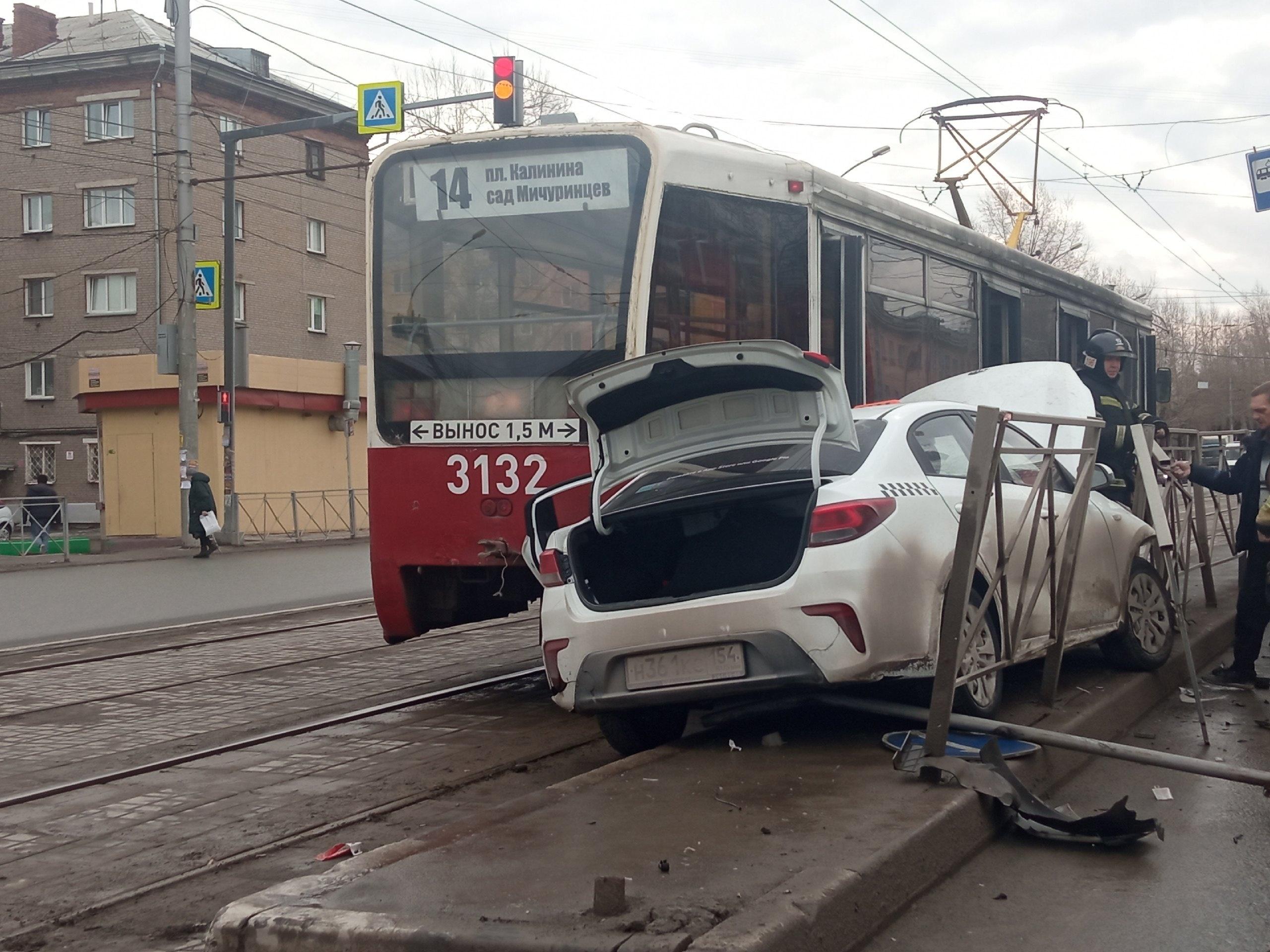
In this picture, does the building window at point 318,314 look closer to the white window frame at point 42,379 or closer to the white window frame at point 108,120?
the white window frame at point 108,120

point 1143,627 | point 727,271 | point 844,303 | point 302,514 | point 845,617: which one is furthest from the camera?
point 302,514

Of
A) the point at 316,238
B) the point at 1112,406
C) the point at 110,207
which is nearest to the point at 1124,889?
the point at 1112,406

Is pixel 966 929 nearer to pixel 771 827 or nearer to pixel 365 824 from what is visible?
pixel 771 827

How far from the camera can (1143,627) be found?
7953 mm

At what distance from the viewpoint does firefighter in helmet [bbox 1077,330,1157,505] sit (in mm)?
9477

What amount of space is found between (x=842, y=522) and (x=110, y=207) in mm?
39212

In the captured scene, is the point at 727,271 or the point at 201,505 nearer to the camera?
the point at 727,271

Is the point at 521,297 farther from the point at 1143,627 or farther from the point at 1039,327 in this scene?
the point at 1039,327

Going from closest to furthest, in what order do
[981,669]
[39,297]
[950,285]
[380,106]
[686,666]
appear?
[686,666] < [981,669] < [950,285] < [380,106] < [39,297]

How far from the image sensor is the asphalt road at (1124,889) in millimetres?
3967

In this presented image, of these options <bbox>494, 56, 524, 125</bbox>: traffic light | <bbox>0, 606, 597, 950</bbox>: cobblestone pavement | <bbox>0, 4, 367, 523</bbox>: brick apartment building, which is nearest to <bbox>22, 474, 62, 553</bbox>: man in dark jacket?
<bbox>494, 56, 524, 125</bbox>: traffic light

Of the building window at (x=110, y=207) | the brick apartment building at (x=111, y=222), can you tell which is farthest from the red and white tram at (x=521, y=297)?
the building window at (x=110, y=207)

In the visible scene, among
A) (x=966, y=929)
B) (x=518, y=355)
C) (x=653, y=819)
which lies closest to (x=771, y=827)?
A: (x=653, y=819)

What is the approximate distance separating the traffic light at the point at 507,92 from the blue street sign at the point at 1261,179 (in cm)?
823
